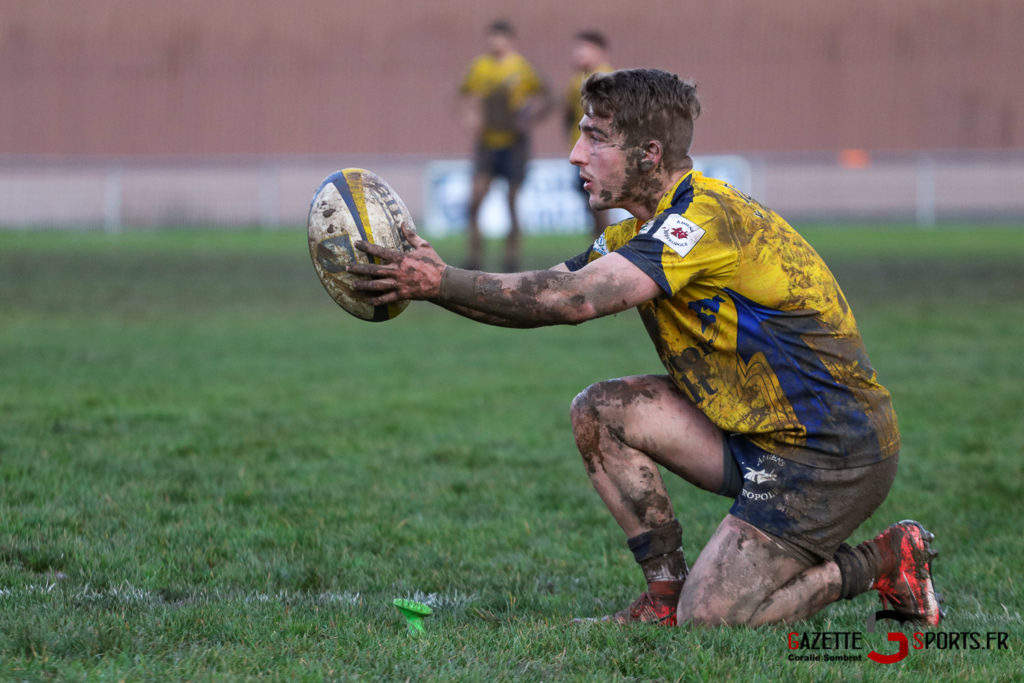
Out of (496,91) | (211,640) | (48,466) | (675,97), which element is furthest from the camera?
(496,91)

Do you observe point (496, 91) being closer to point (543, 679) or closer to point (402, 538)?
point (402, 538)

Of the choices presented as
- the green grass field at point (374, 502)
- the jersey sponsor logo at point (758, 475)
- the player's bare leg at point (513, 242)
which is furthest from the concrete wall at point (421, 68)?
the jersey sponsor logo at point (758, 475)

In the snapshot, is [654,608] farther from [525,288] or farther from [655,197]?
[655,197]

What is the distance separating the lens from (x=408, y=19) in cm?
3045

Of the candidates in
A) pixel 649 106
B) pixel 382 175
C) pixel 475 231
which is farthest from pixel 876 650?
pixel 382 175

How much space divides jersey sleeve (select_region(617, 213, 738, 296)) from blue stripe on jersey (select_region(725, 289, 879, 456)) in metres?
0.13

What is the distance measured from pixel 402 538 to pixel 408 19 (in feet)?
90.7

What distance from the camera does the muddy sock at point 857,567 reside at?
11.2ft

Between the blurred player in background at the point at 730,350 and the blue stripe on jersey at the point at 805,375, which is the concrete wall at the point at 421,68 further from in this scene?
the blue stripe on jersey at the point at 805,375

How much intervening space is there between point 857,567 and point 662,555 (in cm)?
53

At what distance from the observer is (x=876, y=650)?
3.10 m

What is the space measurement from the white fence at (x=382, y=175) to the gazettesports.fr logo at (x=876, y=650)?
21857 millimetres

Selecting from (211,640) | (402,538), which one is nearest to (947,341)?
(402,538)

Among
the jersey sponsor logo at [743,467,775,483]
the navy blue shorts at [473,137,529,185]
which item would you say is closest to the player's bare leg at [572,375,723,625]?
the jersey sponsor logo at [743,467,775,483]
